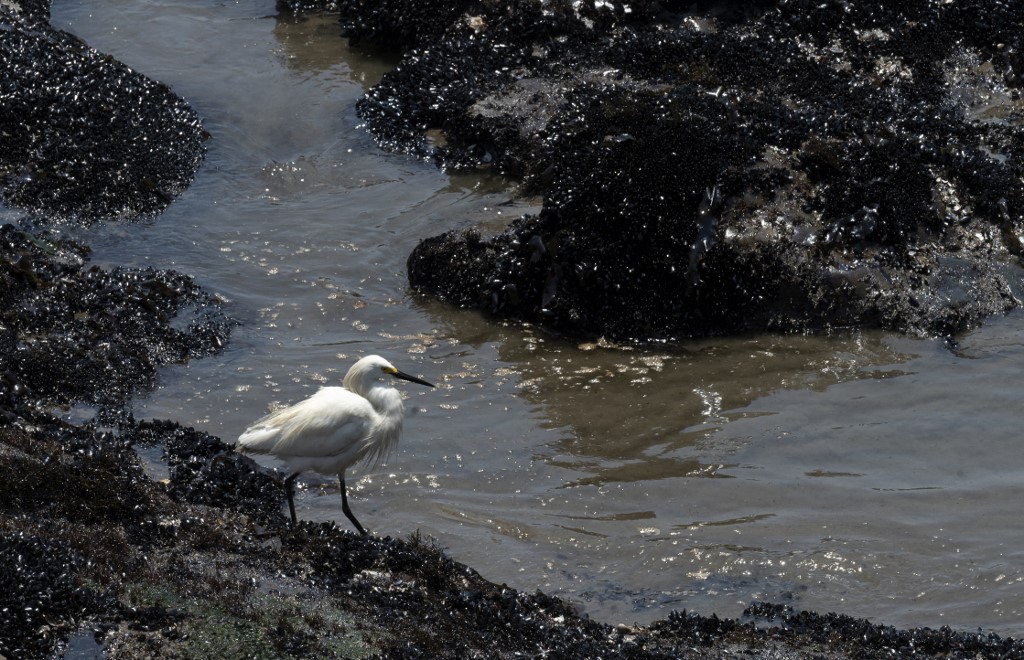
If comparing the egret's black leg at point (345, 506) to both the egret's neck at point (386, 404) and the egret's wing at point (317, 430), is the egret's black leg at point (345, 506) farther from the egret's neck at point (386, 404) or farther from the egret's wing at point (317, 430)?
the egret's neck at point (386, 404)

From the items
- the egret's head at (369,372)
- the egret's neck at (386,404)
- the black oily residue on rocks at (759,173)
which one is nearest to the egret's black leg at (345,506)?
the egret's neck at (386,404)

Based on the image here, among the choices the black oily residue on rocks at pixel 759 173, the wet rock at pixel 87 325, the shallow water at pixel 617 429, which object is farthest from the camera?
the black oily residue on rocks at pixel 759 173

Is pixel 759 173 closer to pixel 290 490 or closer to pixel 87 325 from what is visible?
pixel 290 490

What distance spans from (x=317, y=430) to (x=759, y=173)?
4.87m

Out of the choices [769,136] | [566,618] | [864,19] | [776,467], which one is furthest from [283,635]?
[864,19]

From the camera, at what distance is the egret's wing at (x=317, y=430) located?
23.5 feet

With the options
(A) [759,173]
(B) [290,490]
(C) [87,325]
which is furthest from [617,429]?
(C) [87,325]

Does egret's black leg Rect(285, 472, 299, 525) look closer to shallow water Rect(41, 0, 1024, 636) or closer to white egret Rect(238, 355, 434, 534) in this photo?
white egret Rect(238, 355, 434, 534)

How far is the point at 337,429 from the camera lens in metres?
7.21

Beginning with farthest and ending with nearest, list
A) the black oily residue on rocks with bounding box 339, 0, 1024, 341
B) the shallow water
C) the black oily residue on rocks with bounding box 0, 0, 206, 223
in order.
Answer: the black oily residue on rocks with bounding box 0, 0, 206, 223
the black oily residue on rocks with bounding box 339, 0, 1024, 341
the shallow water

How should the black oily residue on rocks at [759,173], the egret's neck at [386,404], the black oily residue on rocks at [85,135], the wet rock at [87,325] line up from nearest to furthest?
1. the egret's neck at [386,404]
2. the wet rock at [87,325]
3. the black oily residue on rocks at [759,173]
4. the black oily residue on rocks at [85,135]

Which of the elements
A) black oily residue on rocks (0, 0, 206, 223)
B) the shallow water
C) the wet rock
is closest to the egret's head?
the shallow water

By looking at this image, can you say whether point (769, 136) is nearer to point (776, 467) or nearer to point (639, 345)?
point (639, 345)

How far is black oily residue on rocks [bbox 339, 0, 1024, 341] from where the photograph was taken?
966 centimetres
